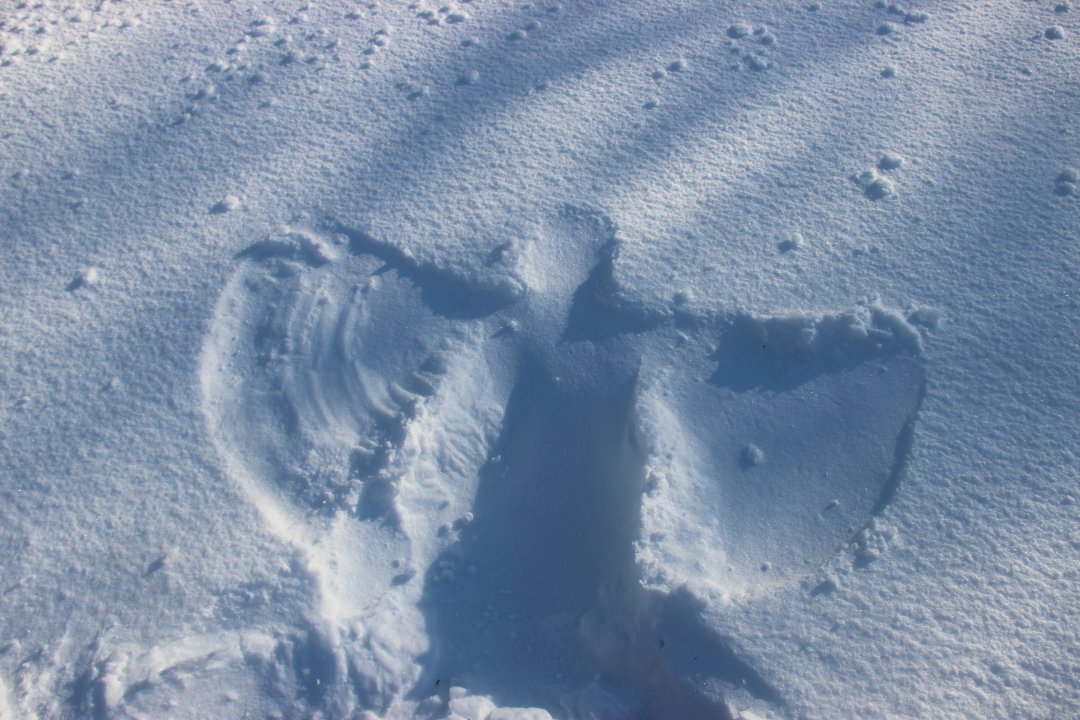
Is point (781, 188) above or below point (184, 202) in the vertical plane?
below

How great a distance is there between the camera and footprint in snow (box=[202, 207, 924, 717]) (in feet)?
2.86

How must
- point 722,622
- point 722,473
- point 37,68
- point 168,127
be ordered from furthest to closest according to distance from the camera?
point 37,68 < point 168,127 < point 722,473 < point 722,622

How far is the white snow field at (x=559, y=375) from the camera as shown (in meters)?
0.84

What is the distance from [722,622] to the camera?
2.72ft

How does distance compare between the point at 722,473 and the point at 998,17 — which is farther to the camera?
the point at 998,17

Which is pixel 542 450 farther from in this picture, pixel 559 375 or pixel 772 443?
pixel 772 443

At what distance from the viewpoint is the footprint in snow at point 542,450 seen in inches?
34.3

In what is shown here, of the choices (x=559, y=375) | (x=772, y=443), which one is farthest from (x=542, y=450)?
(x=772, y=443)

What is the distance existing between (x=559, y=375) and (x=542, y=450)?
0.33ft

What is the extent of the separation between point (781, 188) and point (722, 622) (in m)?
0.63

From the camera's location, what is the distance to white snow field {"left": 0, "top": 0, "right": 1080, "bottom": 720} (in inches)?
33.2

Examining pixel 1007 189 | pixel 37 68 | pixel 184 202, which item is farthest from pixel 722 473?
pixel 37 68

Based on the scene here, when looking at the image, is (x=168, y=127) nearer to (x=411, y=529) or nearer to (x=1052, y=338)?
(x=411, y=529)

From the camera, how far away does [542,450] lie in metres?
1.00
